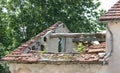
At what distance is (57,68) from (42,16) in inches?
566

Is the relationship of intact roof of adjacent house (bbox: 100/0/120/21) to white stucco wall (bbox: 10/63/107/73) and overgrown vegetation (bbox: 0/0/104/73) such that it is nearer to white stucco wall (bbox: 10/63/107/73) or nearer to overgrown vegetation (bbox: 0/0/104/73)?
white stucco wall (bbox: 10/63/107/73)

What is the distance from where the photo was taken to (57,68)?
12383 millimetres

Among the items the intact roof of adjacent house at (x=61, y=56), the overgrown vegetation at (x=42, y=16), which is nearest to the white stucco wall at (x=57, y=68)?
the intact roof of adjacent house at (x=61, y=56)

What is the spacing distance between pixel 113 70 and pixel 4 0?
1746 centimetres

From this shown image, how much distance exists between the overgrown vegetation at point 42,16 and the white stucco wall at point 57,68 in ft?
43.1

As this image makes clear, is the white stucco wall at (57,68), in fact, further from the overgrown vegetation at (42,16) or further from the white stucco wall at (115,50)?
the overgrown vegetation at (42,16)

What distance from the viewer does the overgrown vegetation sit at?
26297 millimetres

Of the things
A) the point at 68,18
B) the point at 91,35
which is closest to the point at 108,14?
the point at 91,35

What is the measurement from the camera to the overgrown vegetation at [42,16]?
26297 mm

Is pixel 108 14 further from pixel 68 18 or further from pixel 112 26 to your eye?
pixel 68 18

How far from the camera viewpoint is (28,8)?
26.6 m

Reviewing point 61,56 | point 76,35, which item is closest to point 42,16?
point 76,35

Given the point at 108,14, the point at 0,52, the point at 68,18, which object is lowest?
the point at 0,52

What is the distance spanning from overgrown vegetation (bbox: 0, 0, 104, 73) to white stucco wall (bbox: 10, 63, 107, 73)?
13.1 metres
